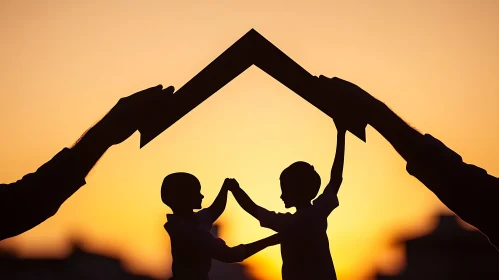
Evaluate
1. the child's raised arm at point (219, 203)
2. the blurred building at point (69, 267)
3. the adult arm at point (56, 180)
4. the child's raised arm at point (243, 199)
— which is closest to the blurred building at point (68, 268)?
the blurred building at point (69, 267)

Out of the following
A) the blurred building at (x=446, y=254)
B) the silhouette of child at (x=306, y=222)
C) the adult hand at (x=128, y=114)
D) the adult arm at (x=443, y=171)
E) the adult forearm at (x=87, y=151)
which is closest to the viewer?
the adult arm at (x=443, y=171)

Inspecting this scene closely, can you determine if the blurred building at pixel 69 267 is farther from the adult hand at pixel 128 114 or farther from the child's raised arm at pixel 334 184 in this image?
the adult hand at pixel 128 114

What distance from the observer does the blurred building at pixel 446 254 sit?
360 ft

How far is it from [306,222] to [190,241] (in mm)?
1306

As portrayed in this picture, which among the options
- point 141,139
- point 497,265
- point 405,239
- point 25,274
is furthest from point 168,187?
point 405,239

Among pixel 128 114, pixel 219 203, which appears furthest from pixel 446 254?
pixel 128 114

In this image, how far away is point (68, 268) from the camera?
11344cm

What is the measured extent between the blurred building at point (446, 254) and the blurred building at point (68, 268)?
37.9 metres

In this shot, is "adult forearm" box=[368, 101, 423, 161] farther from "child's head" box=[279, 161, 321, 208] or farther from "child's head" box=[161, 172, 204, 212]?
"child's head" box=[161, 172, 204, 212]

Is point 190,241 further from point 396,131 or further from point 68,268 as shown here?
point 68,268

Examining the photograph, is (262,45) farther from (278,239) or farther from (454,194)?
(454,194)

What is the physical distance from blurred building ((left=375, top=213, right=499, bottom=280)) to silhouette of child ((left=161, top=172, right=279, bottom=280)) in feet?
336

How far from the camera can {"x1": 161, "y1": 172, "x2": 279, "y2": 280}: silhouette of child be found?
28.9ft

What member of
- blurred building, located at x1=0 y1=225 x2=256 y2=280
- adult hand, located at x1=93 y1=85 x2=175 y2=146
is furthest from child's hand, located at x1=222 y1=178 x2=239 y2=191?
blurred building, located at x1=0 y1=225 x2=256 y2=280
